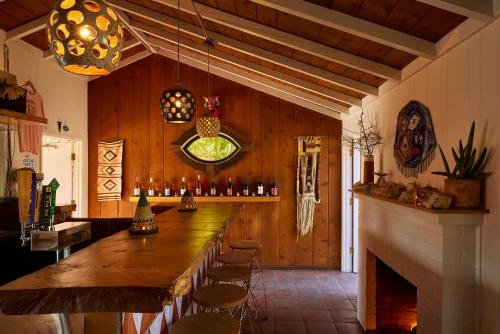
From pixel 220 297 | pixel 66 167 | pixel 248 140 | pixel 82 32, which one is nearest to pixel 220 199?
pixel 248 140

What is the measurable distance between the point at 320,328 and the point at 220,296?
6.08 ft

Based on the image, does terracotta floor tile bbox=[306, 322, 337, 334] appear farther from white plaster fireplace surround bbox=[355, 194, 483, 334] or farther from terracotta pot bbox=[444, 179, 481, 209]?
terracotta pot bbox=[444, 179, 481, 209]

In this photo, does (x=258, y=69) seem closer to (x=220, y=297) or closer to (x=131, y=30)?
(x=131, y=30)

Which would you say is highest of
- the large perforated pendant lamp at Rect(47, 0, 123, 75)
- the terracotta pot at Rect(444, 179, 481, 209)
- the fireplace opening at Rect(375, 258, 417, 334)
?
the large perforated pendant lamp at Rect(47, 0, 123, 75)

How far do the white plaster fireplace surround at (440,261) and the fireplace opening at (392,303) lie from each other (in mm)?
706

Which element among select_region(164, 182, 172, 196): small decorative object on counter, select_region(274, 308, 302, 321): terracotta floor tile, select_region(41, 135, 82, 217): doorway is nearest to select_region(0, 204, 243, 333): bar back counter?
select_region(274, 308, 302, 321): terracotta floor tile

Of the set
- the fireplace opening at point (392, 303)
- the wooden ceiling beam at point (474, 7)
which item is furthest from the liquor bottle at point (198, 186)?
the wooden ceiling beam at point (474, 7)

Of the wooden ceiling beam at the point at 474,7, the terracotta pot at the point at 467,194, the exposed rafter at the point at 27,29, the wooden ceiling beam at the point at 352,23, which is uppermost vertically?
the exposed rafter at the point at 27,29

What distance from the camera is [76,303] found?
3.43ft

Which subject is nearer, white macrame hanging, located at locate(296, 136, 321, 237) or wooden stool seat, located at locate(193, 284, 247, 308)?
wooden stool seat, located at locate(193, 284, 247, 308)

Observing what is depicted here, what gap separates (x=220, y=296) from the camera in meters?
2.10

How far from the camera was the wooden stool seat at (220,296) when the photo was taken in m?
2.02

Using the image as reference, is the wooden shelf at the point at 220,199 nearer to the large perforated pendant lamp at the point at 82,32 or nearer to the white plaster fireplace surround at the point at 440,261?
the white plaster fireplace surround at the point at 440,261

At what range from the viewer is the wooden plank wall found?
5352 mm
